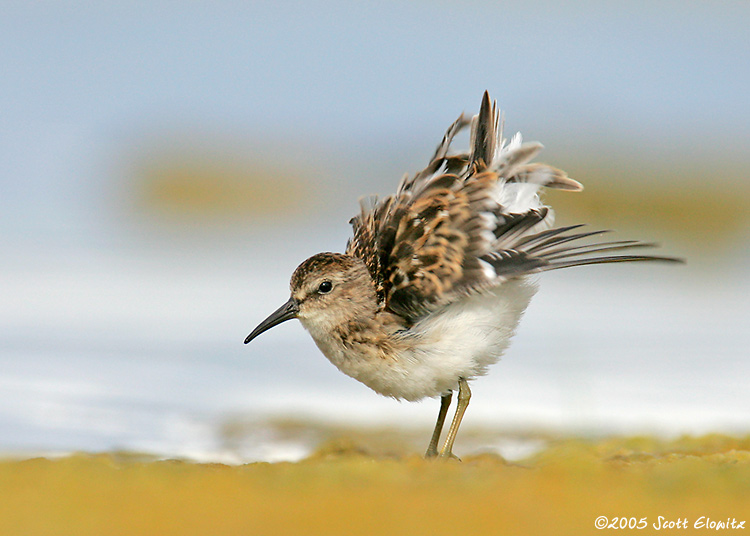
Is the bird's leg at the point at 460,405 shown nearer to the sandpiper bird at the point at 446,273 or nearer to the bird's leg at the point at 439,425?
the sandpiper bird at the point at 446,273

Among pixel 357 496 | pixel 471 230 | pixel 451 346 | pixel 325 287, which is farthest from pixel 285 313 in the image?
pixel 357 496

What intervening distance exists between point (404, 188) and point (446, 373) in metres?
1.19

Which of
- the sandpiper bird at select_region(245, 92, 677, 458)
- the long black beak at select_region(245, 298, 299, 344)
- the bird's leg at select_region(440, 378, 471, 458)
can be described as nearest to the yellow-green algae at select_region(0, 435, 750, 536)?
the bird's leg at select_region(440, 378, 471, 458)

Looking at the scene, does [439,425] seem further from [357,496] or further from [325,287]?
[357,496]

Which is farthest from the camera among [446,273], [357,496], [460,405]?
[460,405]

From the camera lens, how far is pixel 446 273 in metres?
4.43

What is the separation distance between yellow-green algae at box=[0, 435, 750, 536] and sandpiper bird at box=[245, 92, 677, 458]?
650 mm

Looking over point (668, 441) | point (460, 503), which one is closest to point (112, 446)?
point (460, 503)

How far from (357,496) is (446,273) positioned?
1.40m

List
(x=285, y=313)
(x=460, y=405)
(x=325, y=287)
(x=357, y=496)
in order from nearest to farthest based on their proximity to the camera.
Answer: (x=357, y=496) → (x=460, y=405) → (x=325, y=287) → (x=285, y=313)

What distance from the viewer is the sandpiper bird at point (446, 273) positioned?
442 cm

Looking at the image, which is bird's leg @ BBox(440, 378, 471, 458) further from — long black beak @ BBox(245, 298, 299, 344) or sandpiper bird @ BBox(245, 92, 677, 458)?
long black beak @ BBox(245, 298, 299, 344)

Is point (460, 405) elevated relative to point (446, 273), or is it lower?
lower

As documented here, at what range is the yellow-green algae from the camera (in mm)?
3082
